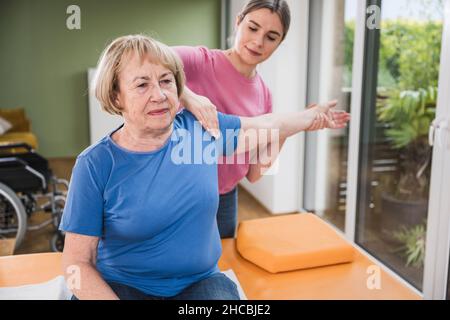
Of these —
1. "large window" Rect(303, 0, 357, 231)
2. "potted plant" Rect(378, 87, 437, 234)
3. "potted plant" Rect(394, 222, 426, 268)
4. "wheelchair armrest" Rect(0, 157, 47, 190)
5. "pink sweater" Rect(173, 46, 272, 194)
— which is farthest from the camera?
"potted plant" Rect(394, 222, 426, 268)

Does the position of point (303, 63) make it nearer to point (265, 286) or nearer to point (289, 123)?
point (289, 123)

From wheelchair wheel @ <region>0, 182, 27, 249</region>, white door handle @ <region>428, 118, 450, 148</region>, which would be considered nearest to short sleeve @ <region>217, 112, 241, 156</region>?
white door handle @ <region>428, 118, 450, 148</region>

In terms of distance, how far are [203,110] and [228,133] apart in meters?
0.08

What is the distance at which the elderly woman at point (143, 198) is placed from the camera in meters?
0.80

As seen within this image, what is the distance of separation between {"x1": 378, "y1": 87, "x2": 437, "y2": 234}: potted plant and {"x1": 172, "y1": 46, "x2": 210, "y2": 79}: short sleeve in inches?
40.7

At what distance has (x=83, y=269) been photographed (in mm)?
825

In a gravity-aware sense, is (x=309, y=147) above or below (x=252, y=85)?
below

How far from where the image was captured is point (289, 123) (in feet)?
3.44

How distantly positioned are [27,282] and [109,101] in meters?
0.42

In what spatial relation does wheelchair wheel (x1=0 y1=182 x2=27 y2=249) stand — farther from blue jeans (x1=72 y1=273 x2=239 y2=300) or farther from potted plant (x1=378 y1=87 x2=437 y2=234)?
potted plant (x1=378 y1=87 x2=437 y2=234)

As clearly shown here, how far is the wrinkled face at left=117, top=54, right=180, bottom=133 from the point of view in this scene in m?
0.79

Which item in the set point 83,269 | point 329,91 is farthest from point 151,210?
point 329,91

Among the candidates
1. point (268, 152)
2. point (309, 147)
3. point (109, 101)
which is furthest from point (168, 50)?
point (309, 147)

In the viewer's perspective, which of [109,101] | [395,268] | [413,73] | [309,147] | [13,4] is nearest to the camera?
[109,101]
